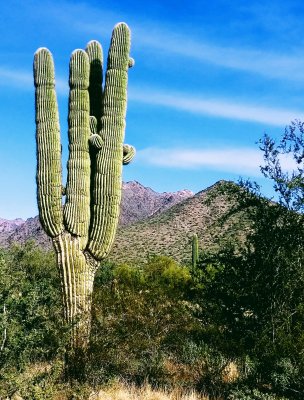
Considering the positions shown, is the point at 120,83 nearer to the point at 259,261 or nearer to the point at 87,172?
the point at 87,172

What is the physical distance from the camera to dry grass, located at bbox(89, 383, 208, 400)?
8.24 m

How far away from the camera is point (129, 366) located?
9609 mm

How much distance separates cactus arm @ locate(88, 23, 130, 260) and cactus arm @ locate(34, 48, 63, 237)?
2.29ft

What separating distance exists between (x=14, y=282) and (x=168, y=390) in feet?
9.95

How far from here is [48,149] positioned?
10.4 m

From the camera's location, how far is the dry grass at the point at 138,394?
27.0ft

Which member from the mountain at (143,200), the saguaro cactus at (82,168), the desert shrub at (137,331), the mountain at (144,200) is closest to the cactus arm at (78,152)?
the saguaro cactus at (82,168)

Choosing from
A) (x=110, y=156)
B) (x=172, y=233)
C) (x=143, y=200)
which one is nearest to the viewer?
(x=110, y=156)

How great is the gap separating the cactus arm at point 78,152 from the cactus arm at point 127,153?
89 cm

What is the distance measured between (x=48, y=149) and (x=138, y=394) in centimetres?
458

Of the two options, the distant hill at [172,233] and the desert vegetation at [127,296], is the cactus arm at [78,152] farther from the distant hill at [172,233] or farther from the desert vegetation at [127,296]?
the distant hill at [172,233]

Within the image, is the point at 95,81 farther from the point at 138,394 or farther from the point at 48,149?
the point at 138,394

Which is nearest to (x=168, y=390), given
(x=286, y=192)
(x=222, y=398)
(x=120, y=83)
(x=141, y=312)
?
(x=222, y=398)

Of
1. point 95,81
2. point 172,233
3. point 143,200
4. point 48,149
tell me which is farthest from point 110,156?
point 143,200
